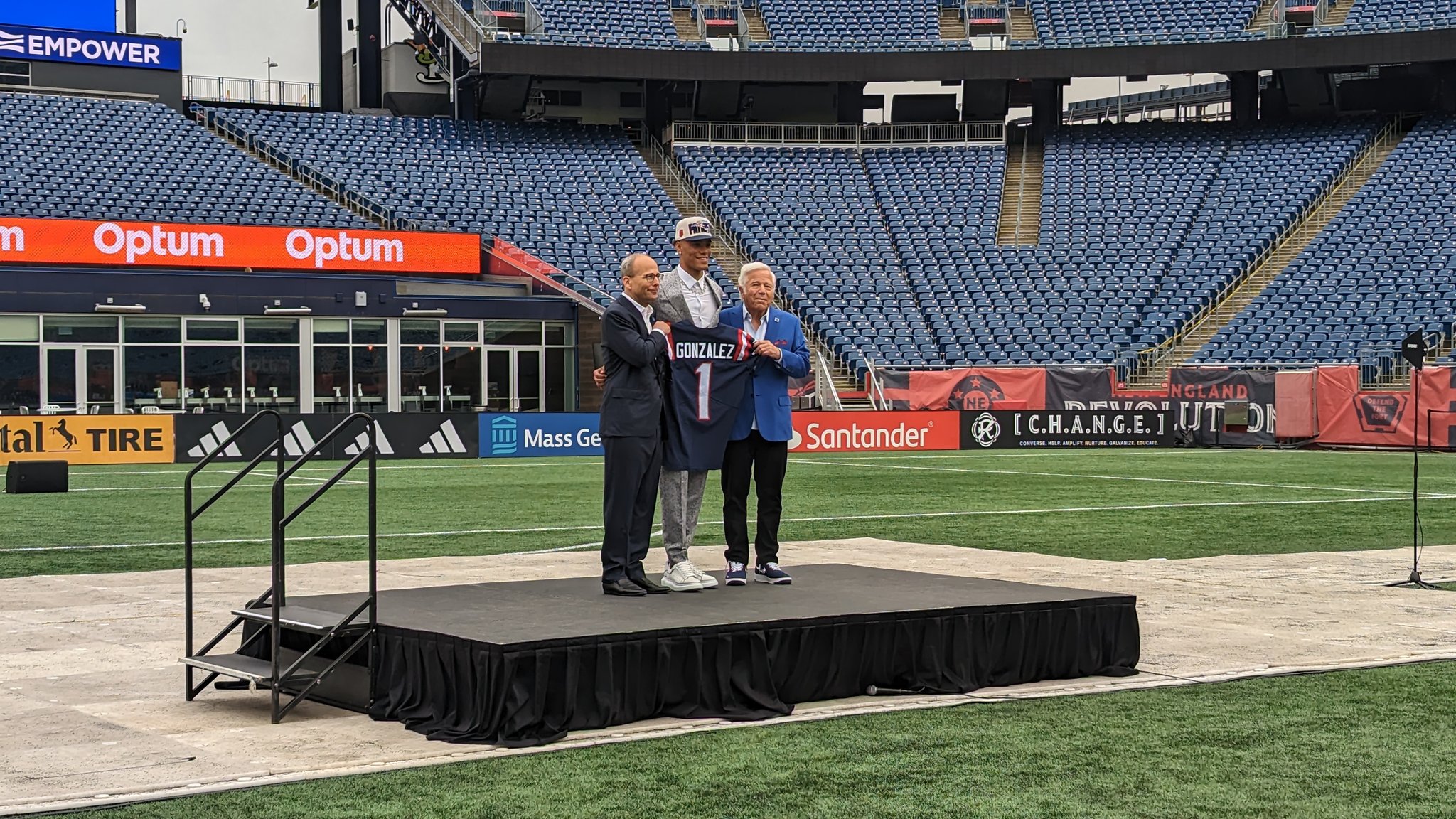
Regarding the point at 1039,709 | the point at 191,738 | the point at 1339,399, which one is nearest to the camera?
the point at 191,738

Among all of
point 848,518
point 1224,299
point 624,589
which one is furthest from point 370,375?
point 624,589

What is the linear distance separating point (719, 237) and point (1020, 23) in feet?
49.8

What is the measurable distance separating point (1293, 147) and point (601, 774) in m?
52.8

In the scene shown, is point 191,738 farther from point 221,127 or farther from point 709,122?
point 709,122

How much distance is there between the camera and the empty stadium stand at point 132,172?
42125 mm

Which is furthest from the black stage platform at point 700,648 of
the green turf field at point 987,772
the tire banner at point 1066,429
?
the tire banner at point 1066,429

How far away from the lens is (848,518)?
19.8 metres

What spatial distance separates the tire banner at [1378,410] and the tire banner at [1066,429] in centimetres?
370

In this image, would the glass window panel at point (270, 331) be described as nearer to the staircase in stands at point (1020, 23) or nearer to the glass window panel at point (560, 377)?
the glass window panel at point (560, 377)

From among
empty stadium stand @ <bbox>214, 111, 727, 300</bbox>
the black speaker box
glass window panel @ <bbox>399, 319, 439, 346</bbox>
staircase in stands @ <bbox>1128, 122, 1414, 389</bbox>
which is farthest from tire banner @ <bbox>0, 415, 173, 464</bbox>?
staircase in stands @ <bbox>1128, 122, 1414, 389</bbox>

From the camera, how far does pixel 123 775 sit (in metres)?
6.31

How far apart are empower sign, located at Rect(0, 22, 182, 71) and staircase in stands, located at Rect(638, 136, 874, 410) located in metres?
15.4

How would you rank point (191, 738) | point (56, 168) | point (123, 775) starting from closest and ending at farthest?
point (123, 775) < point (191, 738) < point (56, 168)

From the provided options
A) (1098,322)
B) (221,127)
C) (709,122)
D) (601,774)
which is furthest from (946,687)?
(709,122)
